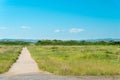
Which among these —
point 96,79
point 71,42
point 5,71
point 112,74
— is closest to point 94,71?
point 112,74

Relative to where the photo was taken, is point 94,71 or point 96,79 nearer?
point 96,79

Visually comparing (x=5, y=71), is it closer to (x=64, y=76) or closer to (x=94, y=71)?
(x=64, y=76)

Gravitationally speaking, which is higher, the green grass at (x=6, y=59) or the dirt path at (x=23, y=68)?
the green grass at (x=6, y=59)

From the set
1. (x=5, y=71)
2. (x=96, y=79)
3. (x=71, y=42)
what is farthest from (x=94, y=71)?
(x=71, y=42)

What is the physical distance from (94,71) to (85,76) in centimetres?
179

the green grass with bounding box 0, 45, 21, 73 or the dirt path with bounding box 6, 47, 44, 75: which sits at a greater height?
the green grass with bounding box 0, 45, 21, 73

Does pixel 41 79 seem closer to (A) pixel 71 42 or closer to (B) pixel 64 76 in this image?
(B) pixel 64 76

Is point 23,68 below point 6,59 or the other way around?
below

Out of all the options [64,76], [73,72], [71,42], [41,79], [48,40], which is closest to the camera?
[41,79]

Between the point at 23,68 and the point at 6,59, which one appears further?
the point at 6,59

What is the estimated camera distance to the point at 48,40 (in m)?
179

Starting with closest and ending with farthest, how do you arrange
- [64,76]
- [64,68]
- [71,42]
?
1. [64,76]
2. [64,68]
3. [71,42]

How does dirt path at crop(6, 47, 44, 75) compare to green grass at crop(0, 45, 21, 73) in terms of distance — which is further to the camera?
green grass at crop(0, 45, 21, 73)

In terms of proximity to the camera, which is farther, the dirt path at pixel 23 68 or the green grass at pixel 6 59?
the green grass at pixel 6 59
